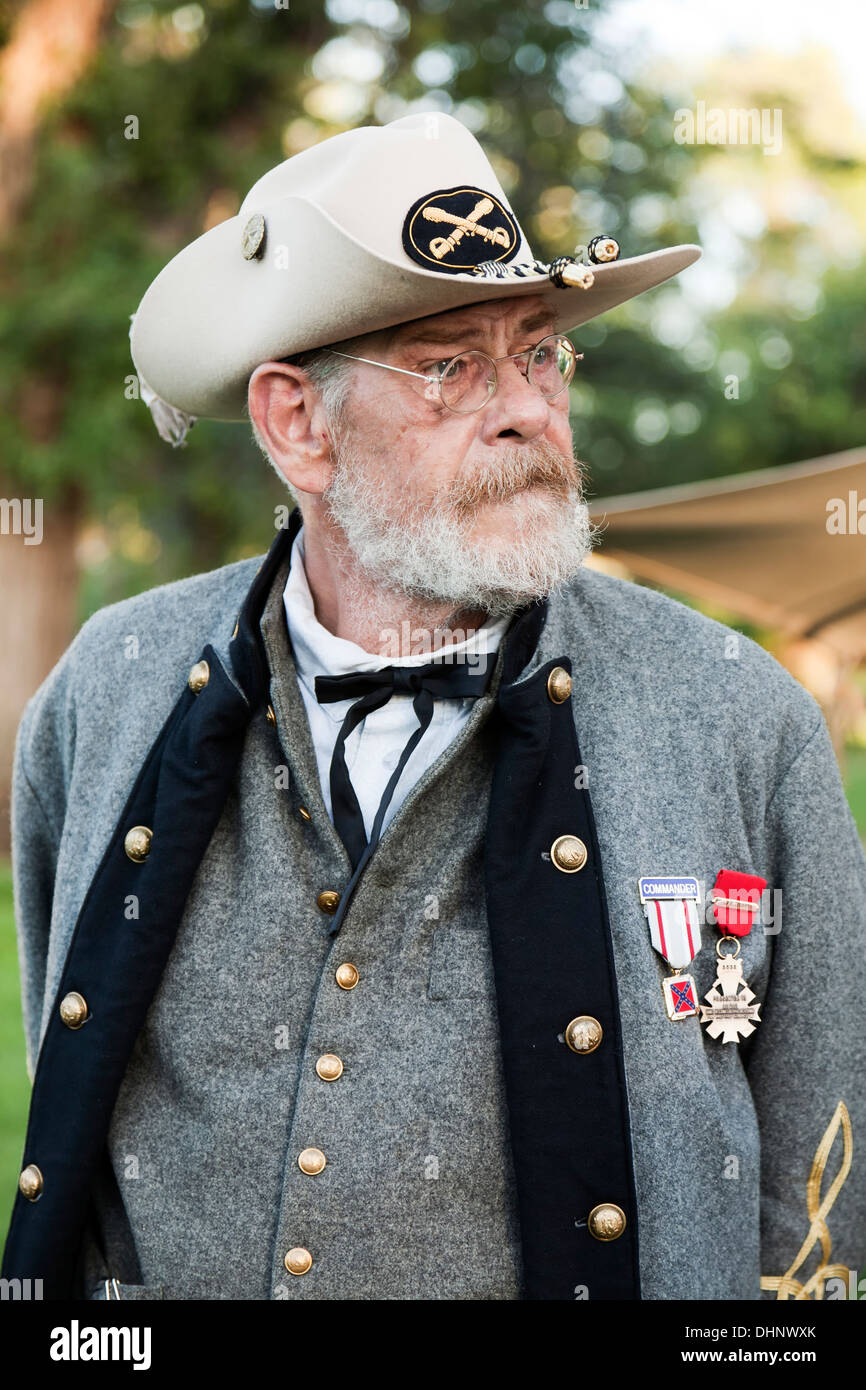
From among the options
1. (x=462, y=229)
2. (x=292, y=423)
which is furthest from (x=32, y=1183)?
(x=462, y=229)

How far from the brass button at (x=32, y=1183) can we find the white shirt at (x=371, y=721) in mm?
782

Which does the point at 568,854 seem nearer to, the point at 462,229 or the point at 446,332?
the point at 446,332

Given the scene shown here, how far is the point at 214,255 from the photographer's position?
7.67 feet

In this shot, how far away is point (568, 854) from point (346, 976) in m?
0.41

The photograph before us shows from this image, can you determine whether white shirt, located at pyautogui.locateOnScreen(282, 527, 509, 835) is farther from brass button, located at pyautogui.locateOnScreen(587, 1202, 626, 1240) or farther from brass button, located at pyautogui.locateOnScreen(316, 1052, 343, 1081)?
brass button, located at pyautogui.locateOnScreen(587, 1202, 626, 1240)

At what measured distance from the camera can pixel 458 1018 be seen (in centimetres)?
195

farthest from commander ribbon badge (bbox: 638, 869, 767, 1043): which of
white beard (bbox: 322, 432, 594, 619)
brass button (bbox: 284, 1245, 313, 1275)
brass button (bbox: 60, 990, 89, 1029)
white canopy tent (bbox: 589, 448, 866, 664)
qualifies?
white canopy tent (bbox: 589, 448, 866, 664)

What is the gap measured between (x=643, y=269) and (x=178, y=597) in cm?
112

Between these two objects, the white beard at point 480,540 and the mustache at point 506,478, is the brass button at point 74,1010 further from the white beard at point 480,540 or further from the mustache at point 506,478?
the mustache at point 506,478

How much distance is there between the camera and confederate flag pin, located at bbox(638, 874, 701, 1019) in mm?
1945

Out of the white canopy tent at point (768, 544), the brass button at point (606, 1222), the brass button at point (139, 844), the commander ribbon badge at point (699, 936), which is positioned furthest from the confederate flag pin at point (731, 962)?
the white canopy tent at point (768, 544)

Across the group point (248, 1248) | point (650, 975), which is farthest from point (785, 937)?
point (248, 1248)

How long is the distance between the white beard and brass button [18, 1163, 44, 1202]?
3.91ft

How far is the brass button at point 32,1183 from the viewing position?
2.06 meters
